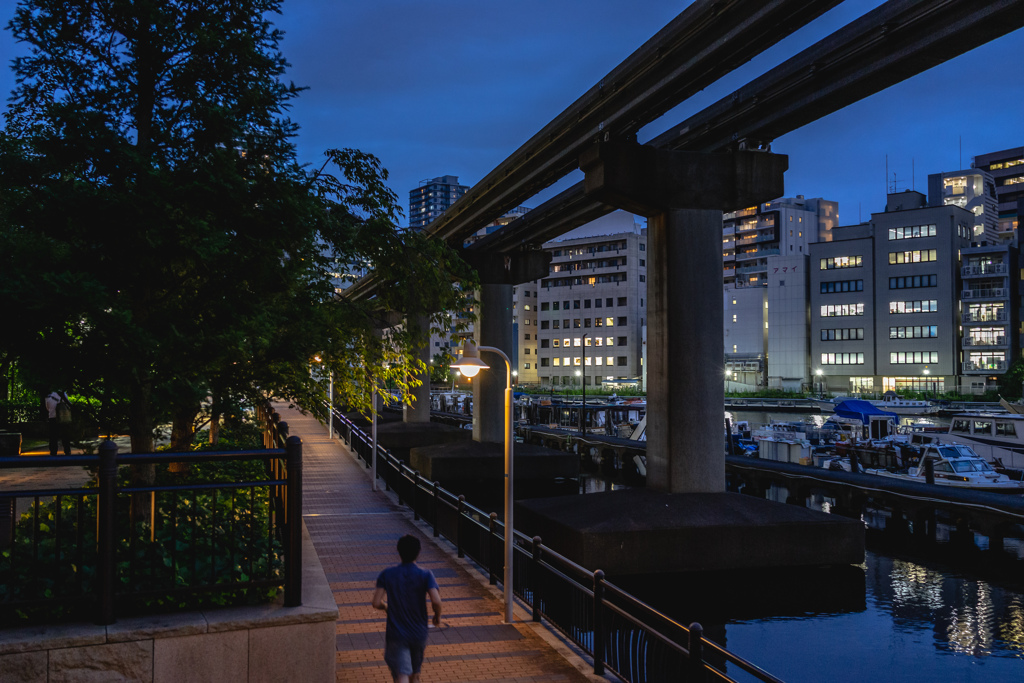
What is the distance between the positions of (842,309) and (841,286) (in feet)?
9.49

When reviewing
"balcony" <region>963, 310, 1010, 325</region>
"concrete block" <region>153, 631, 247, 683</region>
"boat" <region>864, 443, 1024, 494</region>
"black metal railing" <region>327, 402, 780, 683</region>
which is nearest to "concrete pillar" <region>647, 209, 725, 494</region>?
"black metal railing" <region>327, 402, 780, 683</region>

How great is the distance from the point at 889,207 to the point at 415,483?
328 feet

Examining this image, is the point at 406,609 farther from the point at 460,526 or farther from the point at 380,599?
the point at 460,526

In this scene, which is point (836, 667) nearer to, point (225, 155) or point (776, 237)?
point (225, 155)

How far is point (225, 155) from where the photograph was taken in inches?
327

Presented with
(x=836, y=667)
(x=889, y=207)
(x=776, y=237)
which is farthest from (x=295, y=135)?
(x=776, y=237)

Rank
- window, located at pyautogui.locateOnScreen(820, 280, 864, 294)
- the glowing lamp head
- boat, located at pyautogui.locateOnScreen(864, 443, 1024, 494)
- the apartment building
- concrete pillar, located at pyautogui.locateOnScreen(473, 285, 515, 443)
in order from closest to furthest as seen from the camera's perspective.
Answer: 1. the glowing lamp head
2. boat, located at pyautogui.locateOnScreen(864, 443, 1024, 494)
3. concrete pillar, located at pyautogui.locateOnScreen(473, 285, 515, 443)
4. window, located at pyautogui.locateOnScreen(820, 280, 864, 294)
5. the apartment building

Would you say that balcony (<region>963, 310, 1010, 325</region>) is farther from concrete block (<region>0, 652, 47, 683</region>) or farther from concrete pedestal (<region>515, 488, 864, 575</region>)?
concrete block (<region>0, 652, 47, 683</region>)

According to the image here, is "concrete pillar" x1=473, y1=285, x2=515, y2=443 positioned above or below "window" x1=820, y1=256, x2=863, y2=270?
below

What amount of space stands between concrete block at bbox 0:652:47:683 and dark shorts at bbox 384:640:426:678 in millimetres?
2753

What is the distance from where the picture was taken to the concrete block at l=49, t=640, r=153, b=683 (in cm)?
619

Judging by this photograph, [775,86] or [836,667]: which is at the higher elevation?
[775,86]

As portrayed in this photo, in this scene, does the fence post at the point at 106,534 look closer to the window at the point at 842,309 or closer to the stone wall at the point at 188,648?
the stone wall at the point at 188,648

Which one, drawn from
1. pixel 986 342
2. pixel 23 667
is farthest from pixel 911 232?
pixel 23 667
